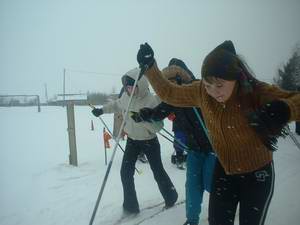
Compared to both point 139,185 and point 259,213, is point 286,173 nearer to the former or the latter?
point 139,185

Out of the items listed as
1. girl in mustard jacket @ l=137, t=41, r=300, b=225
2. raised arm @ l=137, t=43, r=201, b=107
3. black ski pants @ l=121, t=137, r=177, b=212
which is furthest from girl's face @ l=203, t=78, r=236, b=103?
black ski pants @ l=121, t=137, r=177, b=212

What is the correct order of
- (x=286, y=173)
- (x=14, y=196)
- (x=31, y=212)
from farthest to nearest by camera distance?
1. (x=286, y=173)
2. (x=14, y=196)
3. (x=31, y=212)

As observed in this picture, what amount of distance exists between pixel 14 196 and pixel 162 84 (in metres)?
3.46

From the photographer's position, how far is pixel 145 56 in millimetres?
2275

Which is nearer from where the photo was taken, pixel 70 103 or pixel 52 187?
pixel 52 187

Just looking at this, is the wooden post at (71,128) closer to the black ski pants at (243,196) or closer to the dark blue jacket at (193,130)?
the dark blue jacket at (193,130)

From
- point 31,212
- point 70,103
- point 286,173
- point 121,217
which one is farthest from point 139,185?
point 286,173

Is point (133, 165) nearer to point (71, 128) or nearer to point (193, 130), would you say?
point (193, 130)

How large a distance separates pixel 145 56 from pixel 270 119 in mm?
1133

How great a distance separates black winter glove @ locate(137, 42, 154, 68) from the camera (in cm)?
227

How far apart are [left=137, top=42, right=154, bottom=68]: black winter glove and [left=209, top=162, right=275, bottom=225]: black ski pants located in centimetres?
99

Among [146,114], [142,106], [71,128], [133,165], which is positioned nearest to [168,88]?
[146,114]

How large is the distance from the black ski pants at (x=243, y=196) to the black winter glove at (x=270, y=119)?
0.31m

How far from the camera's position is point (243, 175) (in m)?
1.91
